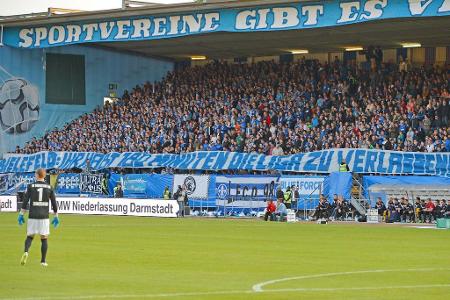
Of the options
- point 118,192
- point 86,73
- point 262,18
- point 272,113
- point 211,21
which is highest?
point 211,21

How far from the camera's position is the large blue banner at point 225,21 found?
49125 millimetres

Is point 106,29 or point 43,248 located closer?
point 43,248

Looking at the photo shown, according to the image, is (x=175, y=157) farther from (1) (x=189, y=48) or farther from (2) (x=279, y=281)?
(2) (x=279, y=281)

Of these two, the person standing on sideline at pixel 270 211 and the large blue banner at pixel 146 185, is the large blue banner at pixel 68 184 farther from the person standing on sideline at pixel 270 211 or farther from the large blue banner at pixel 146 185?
the person standing on sideline at pixel 270 211

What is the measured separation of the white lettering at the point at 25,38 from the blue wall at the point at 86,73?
2.17m

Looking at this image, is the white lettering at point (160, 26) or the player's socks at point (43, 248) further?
the white lettering at point (160, 26)

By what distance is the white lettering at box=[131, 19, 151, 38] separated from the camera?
59125 mm

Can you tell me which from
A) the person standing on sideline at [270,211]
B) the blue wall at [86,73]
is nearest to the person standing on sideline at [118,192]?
the person standing on sideline at [270,211]

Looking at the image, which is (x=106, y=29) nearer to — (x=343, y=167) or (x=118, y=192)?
(x=118, y=192)

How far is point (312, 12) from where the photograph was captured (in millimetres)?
52375

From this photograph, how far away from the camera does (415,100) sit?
5341cm

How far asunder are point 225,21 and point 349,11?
7.78m

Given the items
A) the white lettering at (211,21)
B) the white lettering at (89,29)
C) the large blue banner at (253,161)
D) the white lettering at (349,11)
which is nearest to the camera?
the large blue banner at (253,161)

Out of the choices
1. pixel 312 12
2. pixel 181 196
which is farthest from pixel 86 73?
pixel 312 12
